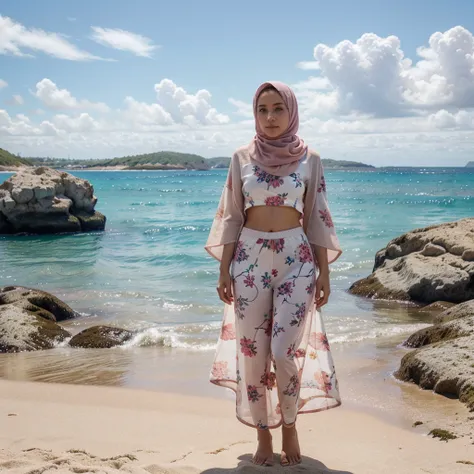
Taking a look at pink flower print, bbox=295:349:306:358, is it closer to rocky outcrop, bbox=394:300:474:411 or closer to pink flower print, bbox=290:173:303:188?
→ pink flower print, bbox=290:173:303:188

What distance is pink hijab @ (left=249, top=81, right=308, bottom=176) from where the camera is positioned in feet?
12.6

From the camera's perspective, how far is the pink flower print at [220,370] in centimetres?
412

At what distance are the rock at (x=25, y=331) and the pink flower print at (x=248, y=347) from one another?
495 centimetres

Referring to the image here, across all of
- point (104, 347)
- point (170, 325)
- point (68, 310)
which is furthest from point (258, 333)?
point (68, 310)

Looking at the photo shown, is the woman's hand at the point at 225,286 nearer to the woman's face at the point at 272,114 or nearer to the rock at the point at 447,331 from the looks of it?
the woman's face at the point at 272,114

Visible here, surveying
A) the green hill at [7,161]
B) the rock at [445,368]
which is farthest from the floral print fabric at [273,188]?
the green hill at [7,161]

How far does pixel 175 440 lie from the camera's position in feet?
14.8

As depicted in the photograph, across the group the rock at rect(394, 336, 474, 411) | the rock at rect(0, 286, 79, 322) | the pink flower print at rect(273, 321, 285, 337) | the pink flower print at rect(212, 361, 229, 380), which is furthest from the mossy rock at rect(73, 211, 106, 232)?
the pink flower print at rect(273, 321, 285, 337)

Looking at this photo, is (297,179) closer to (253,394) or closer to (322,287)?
(322,287)

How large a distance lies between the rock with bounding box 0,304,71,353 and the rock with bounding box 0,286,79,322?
523 mm

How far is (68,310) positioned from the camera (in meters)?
10.5

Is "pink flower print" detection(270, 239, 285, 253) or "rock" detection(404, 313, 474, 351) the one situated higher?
"pink flower print" detection(270, 239, 285, 253)

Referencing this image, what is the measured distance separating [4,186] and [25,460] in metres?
22.4

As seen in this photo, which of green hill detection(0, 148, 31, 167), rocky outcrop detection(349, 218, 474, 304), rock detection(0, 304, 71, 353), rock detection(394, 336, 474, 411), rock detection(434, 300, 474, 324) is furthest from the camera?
green hill detection(0, 148, 31, 167)
